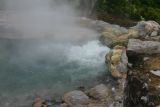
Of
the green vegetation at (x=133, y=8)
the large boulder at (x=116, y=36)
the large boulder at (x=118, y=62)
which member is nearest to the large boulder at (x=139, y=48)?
the large boulder at (x=118, y=62)

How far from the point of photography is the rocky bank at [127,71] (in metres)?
4.00

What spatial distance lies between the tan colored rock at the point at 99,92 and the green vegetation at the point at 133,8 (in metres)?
7.96

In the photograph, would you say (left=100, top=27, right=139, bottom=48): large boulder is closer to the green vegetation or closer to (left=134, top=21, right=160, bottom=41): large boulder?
(left=134, top=21, right=160, bottom=41): large boulder

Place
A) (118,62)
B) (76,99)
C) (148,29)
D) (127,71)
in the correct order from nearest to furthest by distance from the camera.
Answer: (127,71), (76,99), (118,62), (148,29)

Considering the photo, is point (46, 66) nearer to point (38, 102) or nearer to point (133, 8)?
point (38, 102)

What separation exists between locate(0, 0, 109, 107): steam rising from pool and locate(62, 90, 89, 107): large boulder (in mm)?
472

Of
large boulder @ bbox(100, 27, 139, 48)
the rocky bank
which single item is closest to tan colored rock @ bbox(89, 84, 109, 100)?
the rocky bank

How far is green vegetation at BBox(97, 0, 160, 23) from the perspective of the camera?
17.2 metres

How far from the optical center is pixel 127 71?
174 inches

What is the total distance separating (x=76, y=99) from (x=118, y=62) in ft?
8.10

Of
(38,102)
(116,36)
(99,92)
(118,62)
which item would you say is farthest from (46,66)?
(116,36)

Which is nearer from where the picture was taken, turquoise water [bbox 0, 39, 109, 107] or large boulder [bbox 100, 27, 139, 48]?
turquoise water [bbox 0, 39, 109, 107]

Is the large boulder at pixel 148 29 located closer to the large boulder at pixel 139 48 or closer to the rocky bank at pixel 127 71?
the rocky bank at pixel 127 71

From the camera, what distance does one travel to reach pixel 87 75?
11.1 meters
